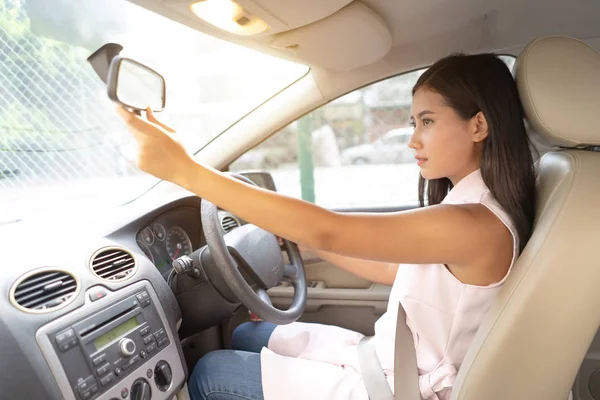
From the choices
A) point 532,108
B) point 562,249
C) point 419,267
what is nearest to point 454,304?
point 419,267

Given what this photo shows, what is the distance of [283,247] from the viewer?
5.83ft

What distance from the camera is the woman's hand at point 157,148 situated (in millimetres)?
901

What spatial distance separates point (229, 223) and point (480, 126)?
3.02 ft

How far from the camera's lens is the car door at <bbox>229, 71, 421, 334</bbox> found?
82.0 inches

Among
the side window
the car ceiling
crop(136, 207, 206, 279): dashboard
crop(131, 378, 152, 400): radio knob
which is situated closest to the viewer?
crop(131, 378, 152, 400): radio knob

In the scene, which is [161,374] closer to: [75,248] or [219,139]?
[75,248]

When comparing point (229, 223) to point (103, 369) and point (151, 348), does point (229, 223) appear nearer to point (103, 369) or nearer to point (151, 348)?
point (151, 348)

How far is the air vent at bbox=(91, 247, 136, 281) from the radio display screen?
0.13 metres

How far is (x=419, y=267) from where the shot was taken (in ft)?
3.87

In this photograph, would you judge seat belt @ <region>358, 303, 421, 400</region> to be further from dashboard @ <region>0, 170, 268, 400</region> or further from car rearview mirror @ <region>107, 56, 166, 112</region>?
car rearview mirror @ <region>107, 56, 166, 112</region>

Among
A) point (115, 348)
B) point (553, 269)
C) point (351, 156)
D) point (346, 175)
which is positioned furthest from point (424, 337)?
point (351, 156)

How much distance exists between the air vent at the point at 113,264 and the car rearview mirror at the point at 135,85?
0.51 metres

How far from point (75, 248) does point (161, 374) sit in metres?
0.41

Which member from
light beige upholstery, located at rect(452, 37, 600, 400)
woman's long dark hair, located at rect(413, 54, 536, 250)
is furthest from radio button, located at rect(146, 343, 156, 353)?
woman's long dark hair, located at rect(413, 54, 536, 250)
